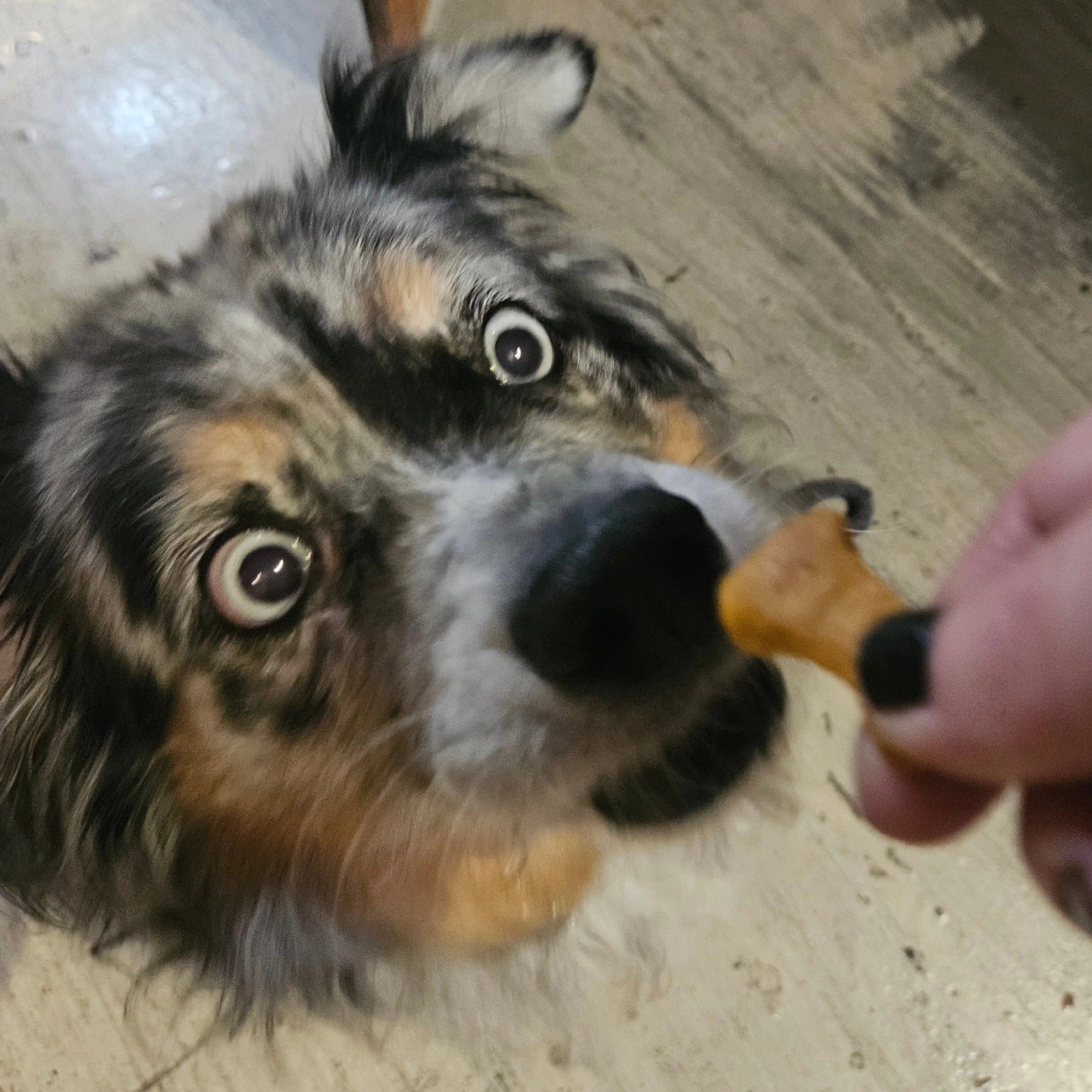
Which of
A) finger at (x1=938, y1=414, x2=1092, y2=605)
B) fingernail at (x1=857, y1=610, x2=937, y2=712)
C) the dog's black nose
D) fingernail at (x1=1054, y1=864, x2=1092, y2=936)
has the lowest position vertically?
the dog's black nose

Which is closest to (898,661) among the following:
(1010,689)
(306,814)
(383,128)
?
(1010,689)

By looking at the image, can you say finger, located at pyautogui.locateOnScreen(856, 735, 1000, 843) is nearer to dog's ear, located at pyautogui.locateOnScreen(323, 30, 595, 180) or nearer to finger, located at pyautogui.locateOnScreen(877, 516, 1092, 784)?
finger, located at pyautogui.locateOnScreen(877, 516, 1092, 784)

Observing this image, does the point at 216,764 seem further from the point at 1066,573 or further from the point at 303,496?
the point at 1066,573

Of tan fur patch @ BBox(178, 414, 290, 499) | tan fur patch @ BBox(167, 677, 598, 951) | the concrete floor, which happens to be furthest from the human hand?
the concrete floor

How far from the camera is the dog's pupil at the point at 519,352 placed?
1.21m

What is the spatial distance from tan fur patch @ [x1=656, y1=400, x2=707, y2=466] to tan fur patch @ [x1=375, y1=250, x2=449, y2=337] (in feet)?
1.13

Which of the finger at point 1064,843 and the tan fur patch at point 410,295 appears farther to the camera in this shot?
the tan fur patch at point 410,295

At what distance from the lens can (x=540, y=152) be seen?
162 centimetres

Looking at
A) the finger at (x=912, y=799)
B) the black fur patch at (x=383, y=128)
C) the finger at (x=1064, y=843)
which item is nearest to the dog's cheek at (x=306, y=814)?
the finger at (x=912, y=799)

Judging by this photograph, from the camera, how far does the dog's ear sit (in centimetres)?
138

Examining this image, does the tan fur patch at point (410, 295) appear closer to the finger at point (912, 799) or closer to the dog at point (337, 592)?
the dog at point (337, 592)

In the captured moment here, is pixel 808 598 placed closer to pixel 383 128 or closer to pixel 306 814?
pixel 306 814

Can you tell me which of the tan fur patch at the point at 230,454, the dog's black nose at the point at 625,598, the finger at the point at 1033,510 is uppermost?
the finger at the point at 1033,510

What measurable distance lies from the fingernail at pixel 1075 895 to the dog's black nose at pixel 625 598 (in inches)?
15.4
